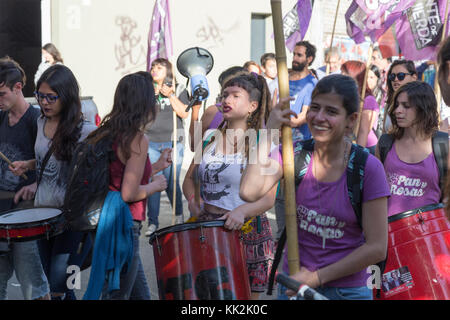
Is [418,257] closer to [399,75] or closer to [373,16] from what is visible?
[399,75]

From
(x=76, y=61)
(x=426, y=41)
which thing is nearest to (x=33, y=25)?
(x=76, y=61)

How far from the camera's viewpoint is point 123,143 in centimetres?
326

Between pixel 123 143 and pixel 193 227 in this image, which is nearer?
pixel 193 227

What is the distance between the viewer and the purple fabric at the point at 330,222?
94.1 inches

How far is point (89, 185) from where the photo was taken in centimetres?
321

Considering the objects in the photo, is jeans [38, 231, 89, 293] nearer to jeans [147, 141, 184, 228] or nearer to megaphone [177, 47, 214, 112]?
megaphone [177, 47, 214, 112]

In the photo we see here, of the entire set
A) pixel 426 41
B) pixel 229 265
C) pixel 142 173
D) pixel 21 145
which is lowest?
pixel 229 265

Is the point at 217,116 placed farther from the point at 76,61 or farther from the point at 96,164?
the point at 76,61

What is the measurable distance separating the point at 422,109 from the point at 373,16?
3630 mm

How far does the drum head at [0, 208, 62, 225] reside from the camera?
11.2 ft

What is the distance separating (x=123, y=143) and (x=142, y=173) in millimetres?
205

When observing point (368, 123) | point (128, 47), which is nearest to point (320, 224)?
point (368, 123)

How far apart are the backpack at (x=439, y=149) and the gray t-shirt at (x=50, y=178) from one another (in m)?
2.08
